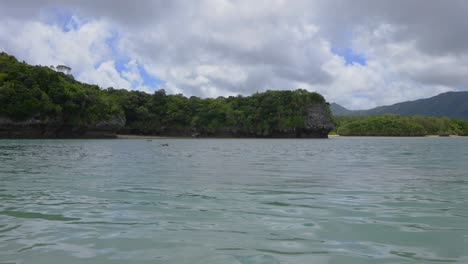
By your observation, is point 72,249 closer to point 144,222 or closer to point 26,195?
point 144,222

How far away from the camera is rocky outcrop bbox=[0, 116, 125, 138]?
208 feet

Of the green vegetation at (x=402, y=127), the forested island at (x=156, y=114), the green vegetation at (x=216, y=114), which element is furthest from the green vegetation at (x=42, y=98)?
the green vegetation at (x=402, y=127)

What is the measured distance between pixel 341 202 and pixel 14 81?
6997cm

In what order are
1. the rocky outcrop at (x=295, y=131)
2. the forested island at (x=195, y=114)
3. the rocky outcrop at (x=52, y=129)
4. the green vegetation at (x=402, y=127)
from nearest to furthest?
the rocky outcrop at (x=52, y=129)
the forested island at (x=195, y=114)
the rocky outcrop at (x=295, y=131)
the green vegetation at (x=402, y=127)

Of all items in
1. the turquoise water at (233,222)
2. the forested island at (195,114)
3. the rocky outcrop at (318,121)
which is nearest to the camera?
the turquoise water at (233,222)

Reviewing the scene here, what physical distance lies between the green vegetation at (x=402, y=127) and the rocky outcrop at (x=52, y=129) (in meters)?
115

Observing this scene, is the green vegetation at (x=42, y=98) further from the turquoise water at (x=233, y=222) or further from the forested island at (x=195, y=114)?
the turquoise water at (x=233, y=222)

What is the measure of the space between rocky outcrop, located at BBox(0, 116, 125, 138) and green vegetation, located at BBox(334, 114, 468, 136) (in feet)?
376

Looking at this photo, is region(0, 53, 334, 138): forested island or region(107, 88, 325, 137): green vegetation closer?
region(0, 53, 334, 138): forested island

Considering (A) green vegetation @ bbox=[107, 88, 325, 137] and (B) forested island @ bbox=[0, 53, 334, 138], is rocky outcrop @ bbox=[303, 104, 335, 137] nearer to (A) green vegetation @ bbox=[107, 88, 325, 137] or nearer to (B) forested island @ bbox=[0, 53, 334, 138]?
(B) forested island @ bbox=[0, 53, 334, 138]

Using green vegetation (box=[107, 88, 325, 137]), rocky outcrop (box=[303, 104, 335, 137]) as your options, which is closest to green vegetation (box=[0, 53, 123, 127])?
green vegetation (box=[107, 88, 325, 137])

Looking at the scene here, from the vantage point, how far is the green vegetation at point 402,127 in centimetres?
15612

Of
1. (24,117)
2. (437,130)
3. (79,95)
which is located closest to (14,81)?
(24,117)

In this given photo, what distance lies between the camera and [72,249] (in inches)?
181
